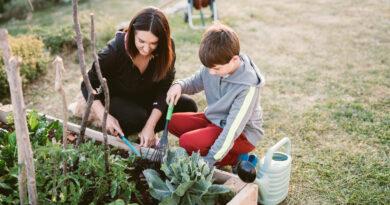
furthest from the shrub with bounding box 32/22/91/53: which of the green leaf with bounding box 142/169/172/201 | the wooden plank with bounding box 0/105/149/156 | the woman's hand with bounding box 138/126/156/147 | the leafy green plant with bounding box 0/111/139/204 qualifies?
the green leaf with bounding box 142/169/172/201

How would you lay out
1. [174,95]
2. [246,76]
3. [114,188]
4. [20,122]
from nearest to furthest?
[20,122]
[114,188]
[246,76]
[174,95]

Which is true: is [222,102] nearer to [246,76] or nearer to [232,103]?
[232,103]

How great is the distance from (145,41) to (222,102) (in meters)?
0.64

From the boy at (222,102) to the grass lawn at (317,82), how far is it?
1.89 ft

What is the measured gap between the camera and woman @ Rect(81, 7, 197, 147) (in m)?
2.80

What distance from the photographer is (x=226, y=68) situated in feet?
8.73

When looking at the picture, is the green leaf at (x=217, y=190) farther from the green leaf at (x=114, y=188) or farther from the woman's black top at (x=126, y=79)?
the woman's black top at (x=126, y=79)

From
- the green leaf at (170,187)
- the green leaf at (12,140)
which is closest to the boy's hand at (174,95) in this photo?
the green leaf at (170,187)

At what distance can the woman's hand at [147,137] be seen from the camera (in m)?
2.97

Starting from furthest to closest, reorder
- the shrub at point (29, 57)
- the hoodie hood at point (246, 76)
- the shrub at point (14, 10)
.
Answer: the shrub at point (14, 10)
the shrub at point (29, 57)
the hoodie hood at point (246, 76)

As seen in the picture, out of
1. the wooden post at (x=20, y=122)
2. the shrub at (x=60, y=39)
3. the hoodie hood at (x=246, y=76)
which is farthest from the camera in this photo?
the shrub at (x=60, y=39)

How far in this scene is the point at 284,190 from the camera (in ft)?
9.16

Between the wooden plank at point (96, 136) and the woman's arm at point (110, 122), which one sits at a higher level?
the woman's arm at point (110, 122)

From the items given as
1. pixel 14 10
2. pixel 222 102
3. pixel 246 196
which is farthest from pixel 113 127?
pixel 14 10
